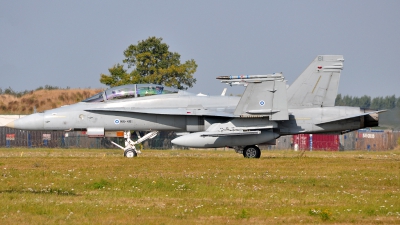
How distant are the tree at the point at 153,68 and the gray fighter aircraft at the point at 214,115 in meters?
31.6

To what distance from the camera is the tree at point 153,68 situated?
193 ft

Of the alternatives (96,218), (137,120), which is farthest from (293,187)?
(137,120)

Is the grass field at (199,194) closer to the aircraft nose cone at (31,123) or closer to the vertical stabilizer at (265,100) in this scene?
the vertical stabilizer at (265,100)

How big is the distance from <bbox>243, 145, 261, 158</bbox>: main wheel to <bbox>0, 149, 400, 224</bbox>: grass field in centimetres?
448

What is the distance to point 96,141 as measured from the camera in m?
48.2

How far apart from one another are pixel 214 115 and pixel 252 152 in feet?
7.31

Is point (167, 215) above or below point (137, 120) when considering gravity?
below

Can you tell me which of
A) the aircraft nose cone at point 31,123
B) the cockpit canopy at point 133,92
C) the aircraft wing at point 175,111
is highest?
the cockpit canopy at point 133,92

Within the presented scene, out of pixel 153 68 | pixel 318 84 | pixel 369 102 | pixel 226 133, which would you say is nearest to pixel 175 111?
pixel 226 133

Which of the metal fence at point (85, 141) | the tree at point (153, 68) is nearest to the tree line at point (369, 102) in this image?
the metal fence at point (85, 141)

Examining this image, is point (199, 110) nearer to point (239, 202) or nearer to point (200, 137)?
point (200, 137)

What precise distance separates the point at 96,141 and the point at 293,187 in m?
34.5

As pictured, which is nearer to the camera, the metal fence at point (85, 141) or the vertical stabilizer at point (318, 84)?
the vertical stabilizer at point (318, 84)

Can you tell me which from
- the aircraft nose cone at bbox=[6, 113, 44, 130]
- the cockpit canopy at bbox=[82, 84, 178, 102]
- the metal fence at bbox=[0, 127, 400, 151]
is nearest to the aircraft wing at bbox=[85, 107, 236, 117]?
the cockpit canopy at bbox=[82, 84, 178, 102]
